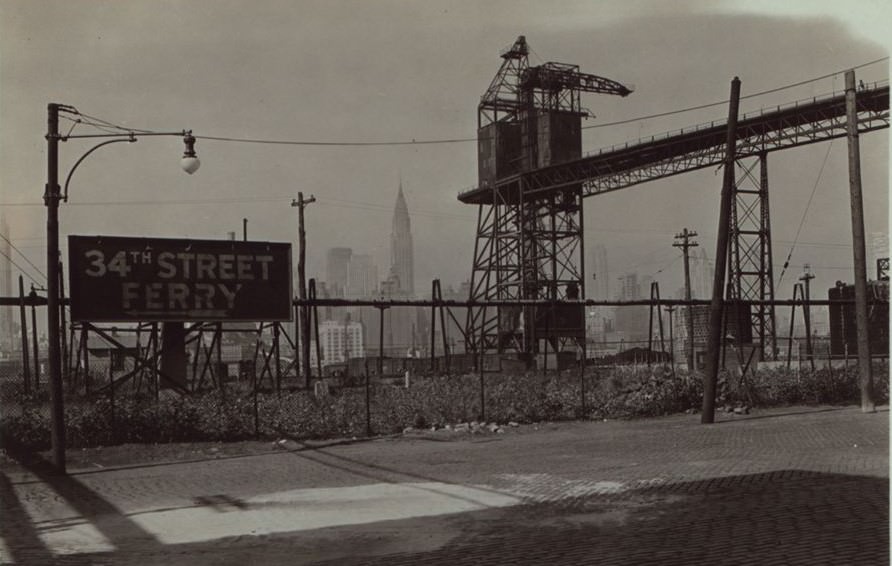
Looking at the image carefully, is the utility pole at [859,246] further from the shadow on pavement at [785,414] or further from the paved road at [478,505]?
the paved road at [478,505]

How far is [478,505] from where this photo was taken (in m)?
10.5

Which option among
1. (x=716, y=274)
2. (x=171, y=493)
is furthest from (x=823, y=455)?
(x=171, y=493)

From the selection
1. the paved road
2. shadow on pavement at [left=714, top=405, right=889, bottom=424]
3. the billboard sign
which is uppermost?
the billboard sign

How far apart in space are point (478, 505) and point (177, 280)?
12.1m

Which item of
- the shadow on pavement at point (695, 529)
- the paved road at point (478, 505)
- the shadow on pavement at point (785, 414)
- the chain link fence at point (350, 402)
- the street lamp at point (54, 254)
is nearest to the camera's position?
the shadow on pavement at point (695, 529)

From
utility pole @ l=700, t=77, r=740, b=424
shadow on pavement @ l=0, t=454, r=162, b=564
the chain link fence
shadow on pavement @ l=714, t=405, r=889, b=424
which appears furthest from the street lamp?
shadow on pavement @ l=714, t=405, r=889, b=424

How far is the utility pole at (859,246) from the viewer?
2075cm

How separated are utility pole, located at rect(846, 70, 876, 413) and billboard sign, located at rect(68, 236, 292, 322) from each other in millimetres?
13796

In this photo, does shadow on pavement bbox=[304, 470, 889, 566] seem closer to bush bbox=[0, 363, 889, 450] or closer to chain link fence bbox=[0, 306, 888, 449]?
chain link fence bbox=[0, 306, 888, 449]

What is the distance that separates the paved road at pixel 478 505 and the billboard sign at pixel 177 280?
4.83 metres

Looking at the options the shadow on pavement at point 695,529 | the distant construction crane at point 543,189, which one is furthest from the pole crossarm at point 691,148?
the shadow on pavement at point 695,529

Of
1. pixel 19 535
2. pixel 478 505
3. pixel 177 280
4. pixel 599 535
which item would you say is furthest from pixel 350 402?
pixel 599 535

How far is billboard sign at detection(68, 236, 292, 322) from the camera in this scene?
19.2 m

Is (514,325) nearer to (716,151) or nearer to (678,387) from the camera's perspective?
(716,151)
